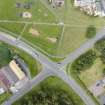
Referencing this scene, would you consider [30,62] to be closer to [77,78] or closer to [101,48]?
[77,78]

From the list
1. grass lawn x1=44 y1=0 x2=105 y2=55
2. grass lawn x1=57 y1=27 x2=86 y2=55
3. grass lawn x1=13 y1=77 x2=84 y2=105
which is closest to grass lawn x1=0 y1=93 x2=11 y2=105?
grass lawn x1=13 y1=77 x2=84 y2=105

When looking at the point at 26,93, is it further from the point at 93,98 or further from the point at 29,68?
the point at 93,98

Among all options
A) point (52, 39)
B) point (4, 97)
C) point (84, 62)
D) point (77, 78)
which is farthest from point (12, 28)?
point (77, 78)

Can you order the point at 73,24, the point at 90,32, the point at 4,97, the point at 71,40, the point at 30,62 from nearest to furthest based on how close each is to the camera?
the point at 4,97 → the point at 30,62 → the point at 71,40 → the point at 90,32 → the point at 73,24

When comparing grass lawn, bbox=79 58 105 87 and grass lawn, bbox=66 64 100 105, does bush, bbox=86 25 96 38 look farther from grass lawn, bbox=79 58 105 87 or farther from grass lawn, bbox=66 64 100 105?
grass lawn, bbox=66 64 100 105

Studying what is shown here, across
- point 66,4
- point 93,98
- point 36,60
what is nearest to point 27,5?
point 66,4

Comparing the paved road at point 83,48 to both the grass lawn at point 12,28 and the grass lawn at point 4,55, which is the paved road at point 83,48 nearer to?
the grass lawn at point 4,55
